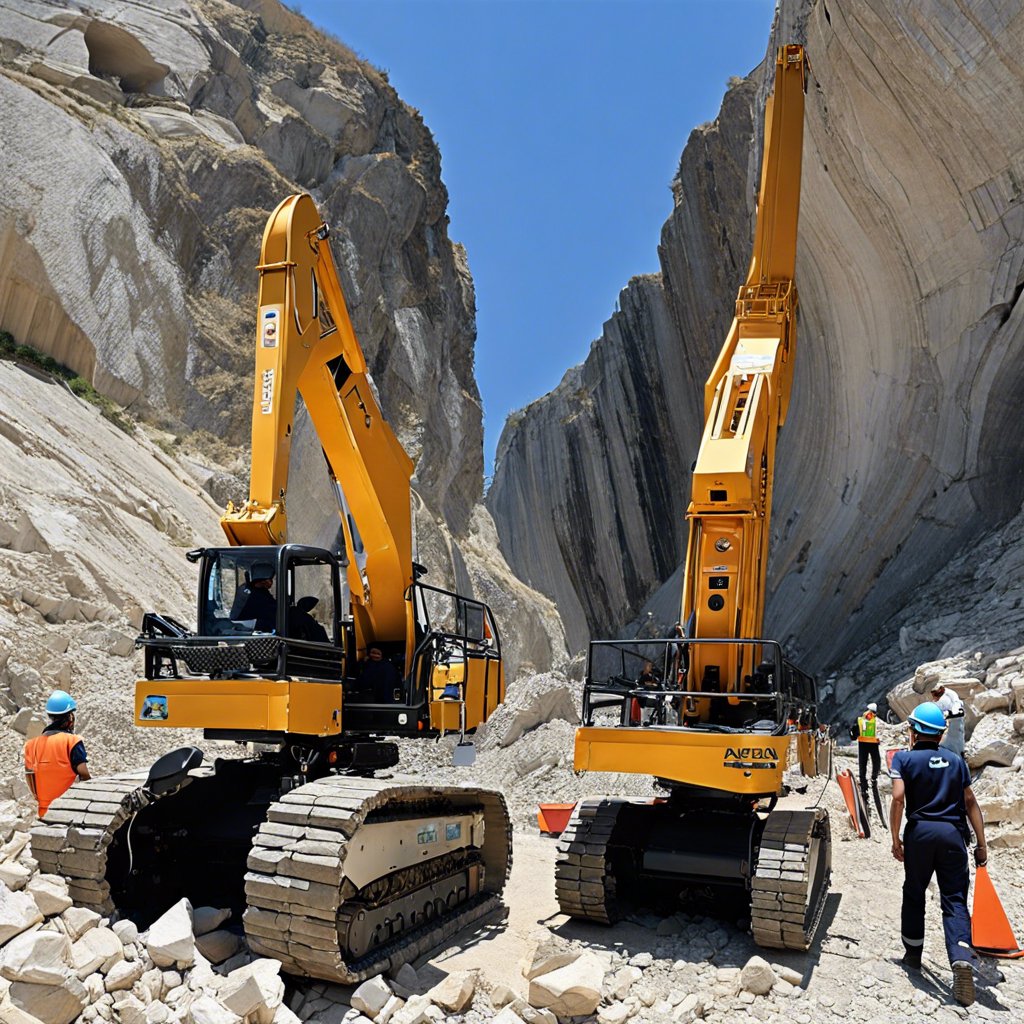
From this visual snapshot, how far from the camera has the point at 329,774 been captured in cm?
689

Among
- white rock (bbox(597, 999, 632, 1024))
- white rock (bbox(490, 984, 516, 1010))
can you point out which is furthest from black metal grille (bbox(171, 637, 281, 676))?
white rock (bbox(597, 999, 632, 1024))

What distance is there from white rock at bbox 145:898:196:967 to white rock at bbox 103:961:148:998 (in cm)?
18

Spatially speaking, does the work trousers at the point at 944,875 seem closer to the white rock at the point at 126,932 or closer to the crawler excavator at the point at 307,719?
the crawler excavator at the point at 307,719

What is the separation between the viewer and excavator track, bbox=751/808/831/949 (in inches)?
234

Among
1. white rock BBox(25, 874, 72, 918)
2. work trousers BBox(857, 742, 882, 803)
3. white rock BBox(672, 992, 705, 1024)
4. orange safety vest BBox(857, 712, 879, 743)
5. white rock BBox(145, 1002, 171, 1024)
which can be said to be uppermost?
orange safety vest BBox(857, 712, 879, 743)

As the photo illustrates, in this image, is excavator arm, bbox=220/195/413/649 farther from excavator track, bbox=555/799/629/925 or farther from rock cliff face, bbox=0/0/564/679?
rock cliff face, bbox=0/0/564/679

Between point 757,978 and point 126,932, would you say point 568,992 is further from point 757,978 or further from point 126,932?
point 126,932

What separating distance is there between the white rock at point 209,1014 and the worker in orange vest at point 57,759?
234cm

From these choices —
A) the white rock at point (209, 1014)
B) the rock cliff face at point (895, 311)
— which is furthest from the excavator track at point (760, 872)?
the rock cliff face at point (895, 311)

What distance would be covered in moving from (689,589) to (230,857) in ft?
12.6

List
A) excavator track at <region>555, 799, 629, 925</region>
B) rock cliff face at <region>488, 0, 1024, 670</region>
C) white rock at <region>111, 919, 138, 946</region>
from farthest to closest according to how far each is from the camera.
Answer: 1. rock cliff face at <region>488, 0, 1024, 670</region>
2. excavator track at <region>555, 799, 629, 925</region>
3. white rock at <region>111, 919, 138, 946</region>

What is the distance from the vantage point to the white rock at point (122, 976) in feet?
15.6

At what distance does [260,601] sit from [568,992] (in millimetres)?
2941

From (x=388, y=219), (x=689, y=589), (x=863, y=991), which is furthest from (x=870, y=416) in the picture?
(x=388, y=219)
